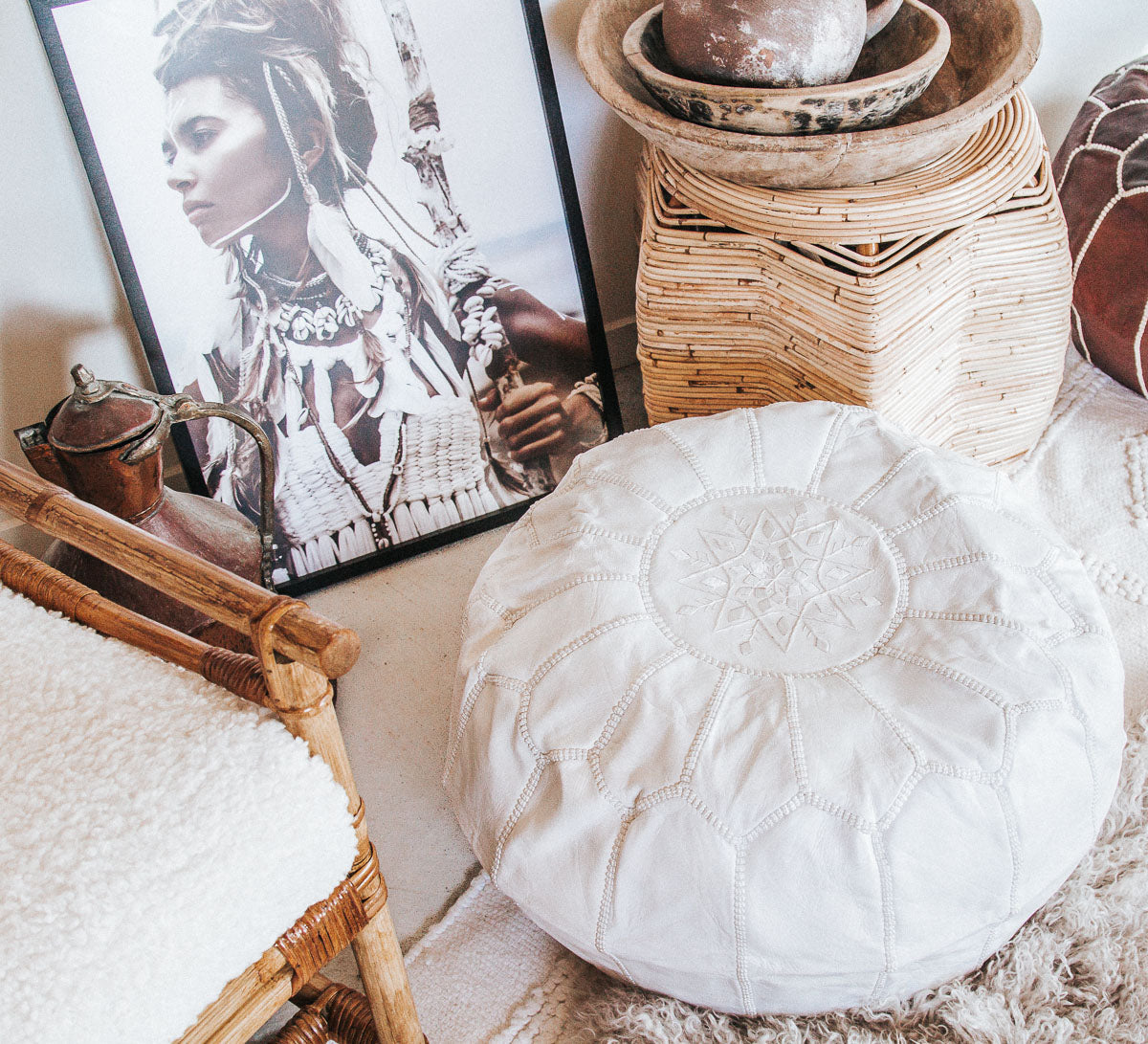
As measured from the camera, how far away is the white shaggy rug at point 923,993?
3.08 ft

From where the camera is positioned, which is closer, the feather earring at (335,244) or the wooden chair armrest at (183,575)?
the wooden chair armrest at (183,575)

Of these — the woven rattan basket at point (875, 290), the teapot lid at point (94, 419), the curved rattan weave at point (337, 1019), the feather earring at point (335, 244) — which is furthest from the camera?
the feather earring at point (335, 244)

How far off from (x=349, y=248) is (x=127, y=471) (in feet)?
1.44

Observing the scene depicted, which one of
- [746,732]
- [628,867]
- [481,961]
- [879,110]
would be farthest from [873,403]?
[481,961]

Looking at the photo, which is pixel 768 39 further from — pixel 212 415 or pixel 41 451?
pixel 41 451

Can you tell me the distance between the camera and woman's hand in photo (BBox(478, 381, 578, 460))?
148 centimetres

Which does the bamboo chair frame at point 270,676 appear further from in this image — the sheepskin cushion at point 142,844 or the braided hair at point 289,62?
the braided hair at point 289,62

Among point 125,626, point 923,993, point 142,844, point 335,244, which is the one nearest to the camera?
point 142,844

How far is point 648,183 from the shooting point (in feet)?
4.33

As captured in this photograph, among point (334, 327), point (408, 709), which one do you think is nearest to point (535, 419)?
point (334, 327)

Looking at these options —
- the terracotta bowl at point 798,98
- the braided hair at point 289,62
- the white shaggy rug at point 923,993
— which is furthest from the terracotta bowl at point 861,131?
the white shaggy rug at point 923,993

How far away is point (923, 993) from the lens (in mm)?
947

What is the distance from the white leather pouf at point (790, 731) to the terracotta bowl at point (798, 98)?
38cm

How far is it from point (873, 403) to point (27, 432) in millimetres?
949
